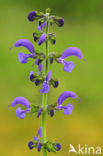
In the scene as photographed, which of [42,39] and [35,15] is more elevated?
[35,15]

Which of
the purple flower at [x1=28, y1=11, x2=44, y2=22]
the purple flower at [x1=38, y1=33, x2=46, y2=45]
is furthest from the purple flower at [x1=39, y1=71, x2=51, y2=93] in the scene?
the purple flower at [x1=28, y1=11, x2=44, y2=22]

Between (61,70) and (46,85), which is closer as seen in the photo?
(46,85)

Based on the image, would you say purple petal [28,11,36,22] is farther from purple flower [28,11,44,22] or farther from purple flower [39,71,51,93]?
purple flower [39,71,51,93]

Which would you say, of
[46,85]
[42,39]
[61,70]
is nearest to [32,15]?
[42,39]

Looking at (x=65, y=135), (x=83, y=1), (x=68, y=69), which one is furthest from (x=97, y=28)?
(x=68, y=69)

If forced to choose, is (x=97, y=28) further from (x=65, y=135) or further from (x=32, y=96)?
(x=65, y=135)

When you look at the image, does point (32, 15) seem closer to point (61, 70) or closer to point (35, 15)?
point (35, 15)

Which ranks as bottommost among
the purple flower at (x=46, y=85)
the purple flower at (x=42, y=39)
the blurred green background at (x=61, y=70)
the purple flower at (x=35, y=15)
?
the purple flower at (x=46, y=85)

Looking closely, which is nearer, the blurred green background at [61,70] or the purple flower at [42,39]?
the purple flower at [42,39]

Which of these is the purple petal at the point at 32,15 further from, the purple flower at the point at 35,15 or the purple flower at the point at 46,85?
the purple flower at the point at 46,85

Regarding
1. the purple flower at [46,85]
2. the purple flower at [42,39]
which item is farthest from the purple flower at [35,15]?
the purple flower at [46,85]

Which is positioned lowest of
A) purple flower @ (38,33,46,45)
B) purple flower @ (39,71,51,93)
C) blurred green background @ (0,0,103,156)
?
purple flower @ (39,71,51,93)
